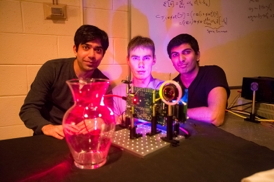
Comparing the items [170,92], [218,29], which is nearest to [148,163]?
[170,92]

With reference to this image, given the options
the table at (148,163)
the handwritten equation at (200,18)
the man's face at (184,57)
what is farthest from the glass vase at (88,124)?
the handwritten equation at (200,18)

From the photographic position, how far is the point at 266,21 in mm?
2424

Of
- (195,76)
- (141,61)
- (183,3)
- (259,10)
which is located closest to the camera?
(141,61)

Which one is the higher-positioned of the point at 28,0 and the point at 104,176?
the point at 28,0

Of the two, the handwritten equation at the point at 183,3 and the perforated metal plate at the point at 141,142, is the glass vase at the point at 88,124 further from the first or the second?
the handwritten equation at the point at 183,3

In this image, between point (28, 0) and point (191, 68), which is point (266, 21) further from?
point (28, 0)

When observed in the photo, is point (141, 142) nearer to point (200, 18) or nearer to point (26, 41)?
point (26, 41)

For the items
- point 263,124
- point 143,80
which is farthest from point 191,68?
point 263,124

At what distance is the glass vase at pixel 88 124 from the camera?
2.17ft

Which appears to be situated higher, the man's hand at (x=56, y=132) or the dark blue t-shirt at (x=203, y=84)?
the dark blue t-shirt at (x=203, y=84)

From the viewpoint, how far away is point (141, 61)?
149cm

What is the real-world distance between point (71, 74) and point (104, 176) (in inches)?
36.5

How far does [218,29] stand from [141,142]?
5.87 ft

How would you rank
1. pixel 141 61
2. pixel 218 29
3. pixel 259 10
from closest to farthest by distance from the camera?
pixel 141 61, pixel 218 29, pixel 259 10
